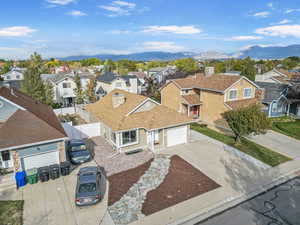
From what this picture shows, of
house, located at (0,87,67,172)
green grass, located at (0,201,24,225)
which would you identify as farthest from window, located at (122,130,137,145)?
green grass, located at (0,201,24,225)

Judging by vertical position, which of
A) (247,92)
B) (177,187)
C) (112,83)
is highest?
(112,83)

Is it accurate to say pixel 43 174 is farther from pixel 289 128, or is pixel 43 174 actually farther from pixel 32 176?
pixel 289 128

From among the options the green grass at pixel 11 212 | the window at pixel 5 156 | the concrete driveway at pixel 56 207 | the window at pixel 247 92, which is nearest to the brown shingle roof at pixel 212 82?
the window at pixel 247 92

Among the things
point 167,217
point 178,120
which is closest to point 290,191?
point 167,217

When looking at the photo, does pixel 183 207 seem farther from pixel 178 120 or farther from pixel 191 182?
pixel 178 120

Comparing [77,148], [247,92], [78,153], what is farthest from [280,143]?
[77,148]

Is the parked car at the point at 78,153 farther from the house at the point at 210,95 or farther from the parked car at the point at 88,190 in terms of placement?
the house at the point at 210,95

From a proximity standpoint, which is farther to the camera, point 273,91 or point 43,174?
point 273,91
